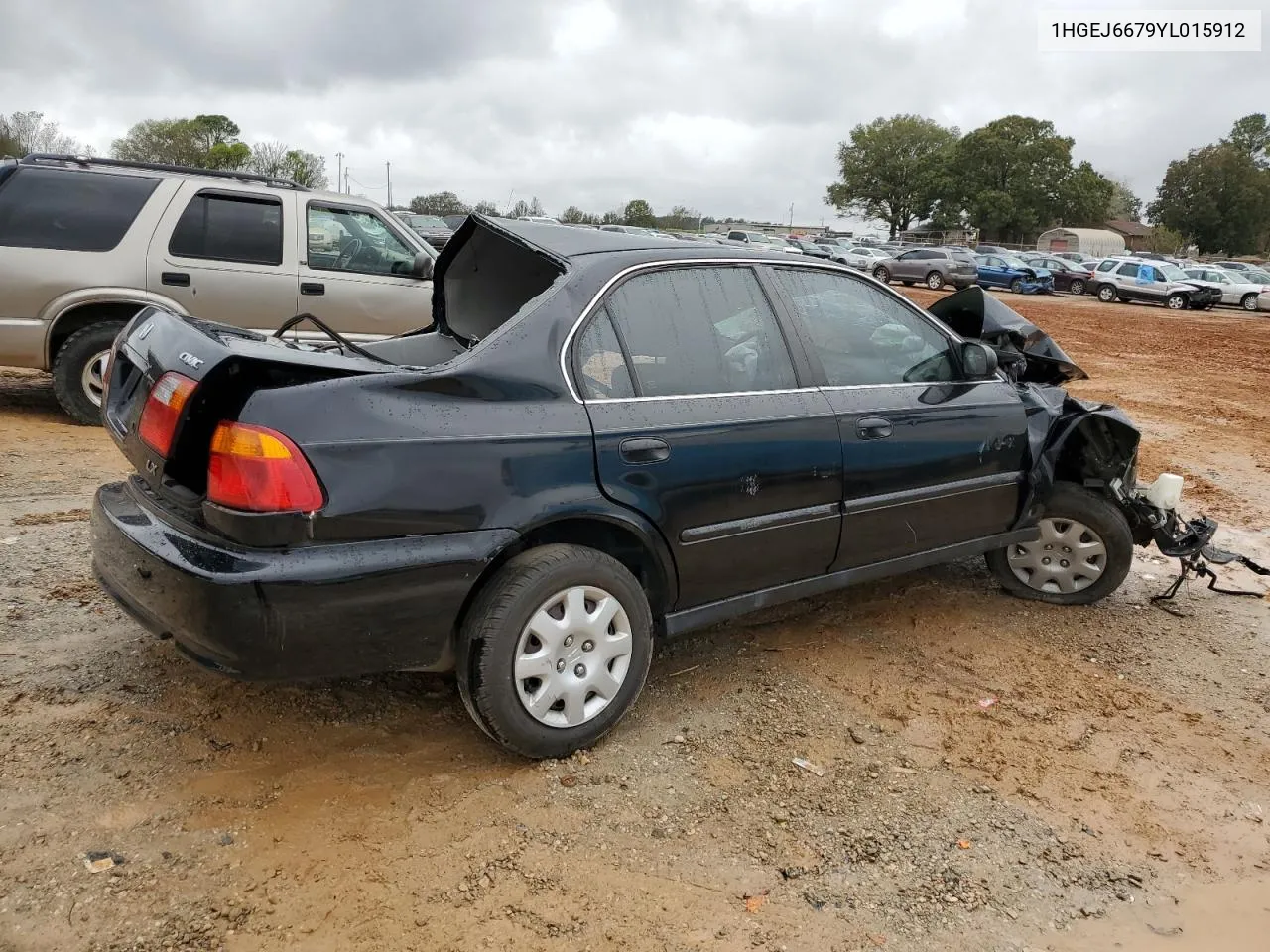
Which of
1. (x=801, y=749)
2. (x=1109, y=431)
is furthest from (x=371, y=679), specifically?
(x=1109, y=431)

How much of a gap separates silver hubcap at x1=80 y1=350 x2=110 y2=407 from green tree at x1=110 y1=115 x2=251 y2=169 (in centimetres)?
4794

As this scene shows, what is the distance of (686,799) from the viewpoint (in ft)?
9.62

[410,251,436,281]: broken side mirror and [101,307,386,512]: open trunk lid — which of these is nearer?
[101,307,386,512]: open trunk lid

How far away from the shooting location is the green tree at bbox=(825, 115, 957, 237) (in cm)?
8588

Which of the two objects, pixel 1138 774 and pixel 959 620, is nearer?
pixel 1138 774

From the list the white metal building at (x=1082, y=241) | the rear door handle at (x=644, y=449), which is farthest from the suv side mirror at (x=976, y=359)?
the white metal building at (x=1082, y=241)

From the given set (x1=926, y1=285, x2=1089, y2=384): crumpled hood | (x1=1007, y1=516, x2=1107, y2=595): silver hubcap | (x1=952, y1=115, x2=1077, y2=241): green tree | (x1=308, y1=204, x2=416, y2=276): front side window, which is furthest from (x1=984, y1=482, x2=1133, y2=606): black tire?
(x1=952, y1=115, x2=1077, y2=241): green tree

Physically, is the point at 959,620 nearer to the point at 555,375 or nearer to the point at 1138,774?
the point at 1138,774

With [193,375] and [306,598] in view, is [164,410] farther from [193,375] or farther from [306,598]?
[306,598]

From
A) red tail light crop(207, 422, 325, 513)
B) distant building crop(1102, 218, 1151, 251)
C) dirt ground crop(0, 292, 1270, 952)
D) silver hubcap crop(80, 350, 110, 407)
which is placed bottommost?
dirt ground crop(0, 292, 1270, 952)

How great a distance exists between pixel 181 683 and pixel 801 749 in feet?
7.20

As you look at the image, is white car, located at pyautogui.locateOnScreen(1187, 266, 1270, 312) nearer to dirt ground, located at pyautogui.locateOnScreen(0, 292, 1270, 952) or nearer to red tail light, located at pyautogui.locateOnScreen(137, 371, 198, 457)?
dirt ground, located at pyautogui.locateOnScreen(0, 292, 1270, 952)

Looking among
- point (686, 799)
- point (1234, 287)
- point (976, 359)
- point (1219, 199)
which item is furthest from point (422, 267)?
point (1219, 199)

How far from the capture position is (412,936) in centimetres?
230
